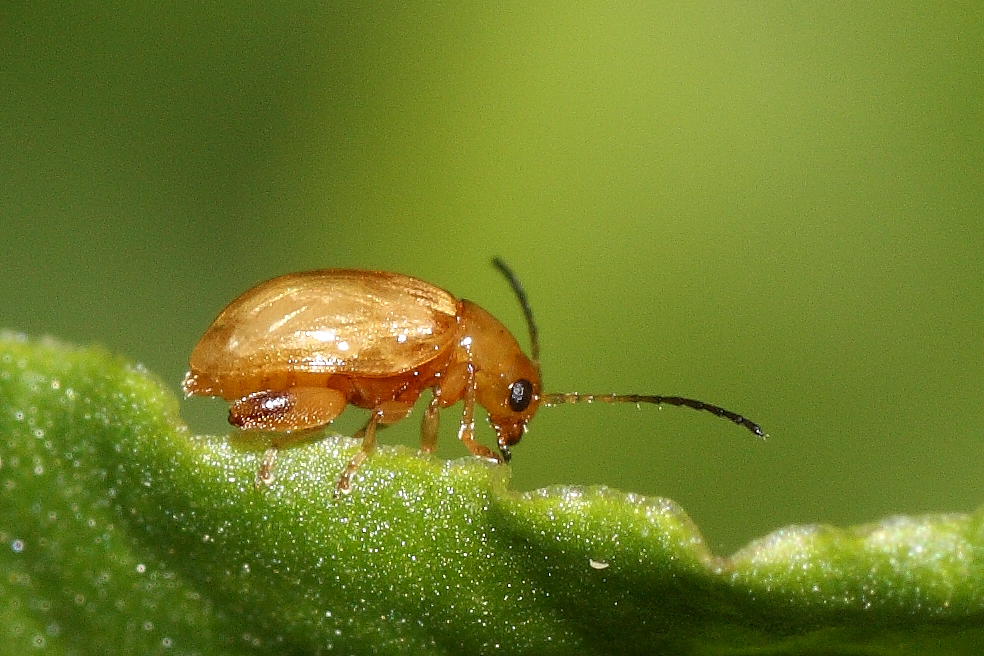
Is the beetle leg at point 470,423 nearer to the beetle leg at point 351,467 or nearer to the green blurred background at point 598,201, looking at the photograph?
the green blurred background at point 598,201

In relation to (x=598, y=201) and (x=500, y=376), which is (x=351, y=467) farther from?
(x=598, y=201)

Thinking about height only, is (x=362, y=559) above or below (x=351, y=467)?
below

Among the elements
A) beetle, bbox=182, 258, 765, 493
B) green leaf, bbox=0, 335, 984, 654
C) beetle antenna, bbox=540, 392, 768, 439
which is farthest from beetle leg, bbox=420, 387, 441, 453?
green leaf, bbox=0, 335, 984, 654

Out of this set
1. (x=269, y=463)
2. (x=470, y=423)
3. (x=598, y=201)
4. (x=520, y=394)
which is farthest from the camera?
(x=598, y=201)

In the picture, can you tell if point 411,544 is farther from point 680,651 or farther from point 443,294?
point 443,294

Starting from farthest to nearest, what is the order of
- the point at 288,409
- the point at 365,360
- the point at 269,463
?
the point at 365,360 < the point at 288,409 < the point at 269,463

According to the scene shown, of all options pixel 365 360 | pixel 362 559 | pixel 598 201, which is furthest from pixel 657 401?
pixel 362 559

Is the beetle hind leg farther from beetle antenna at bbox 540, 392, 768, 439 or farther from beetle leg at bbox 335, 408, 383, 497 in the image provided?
beetle leg at bbox 335, 408, 383, 497
